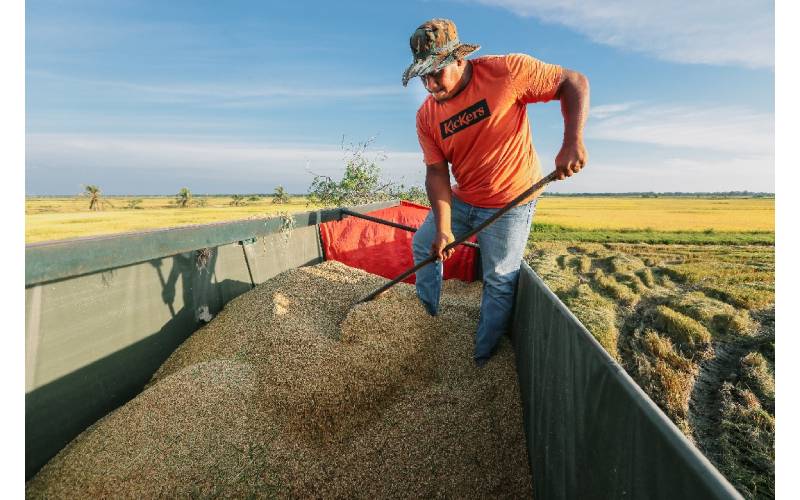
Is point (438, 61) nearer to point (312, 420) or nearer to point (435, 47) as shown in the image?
point (435, 47)

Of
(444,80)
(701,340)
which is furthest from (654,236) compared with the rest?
(444,80)

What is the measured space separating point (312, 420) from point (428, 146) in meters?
1.59

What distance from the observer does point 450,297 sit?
3.38m

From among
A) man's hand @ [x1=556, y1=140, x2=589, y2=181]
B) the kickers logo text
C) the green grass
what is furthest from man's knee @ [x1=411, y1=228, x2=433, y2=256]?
the green grass

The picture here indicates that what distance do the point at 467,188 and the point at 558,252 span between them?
12.8 m

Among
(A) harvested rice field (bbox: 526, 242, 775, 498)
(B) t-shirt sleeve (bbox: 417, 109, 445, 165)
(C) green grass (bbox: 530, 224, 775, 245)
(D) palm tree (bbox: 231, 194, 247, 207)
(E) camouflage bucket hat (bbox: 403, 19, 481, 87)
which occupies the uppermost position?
(D) palm tree (bbox: 231, 194, 247, 207)

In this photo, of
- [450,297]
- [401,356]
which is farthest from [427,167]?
[450,297]

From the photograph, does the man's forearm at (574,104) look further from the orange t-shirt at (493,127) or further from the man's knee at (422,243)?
the man's knee at (422,243)

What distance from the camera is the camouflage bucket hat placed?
6.25ft

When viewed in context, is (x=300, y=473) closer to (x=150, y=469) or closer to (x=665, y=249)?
(x=150, y=469)

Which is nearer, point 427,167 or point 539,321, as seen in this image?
point 539,321

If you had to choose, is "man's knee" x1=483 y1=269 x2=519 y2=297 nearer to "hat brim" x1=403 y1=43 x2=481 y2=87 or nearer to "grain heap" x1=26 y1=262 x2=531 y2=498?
"grain heap" x1=26 y1=262 x2=531 y2=498
